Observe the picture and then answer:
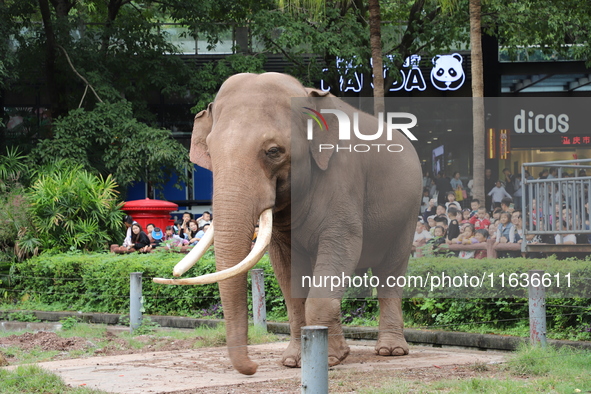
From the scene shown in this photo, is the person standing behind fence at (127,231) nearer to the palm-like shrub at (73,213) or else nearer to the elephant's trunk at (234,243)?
the palm-like shrub at (73,213)

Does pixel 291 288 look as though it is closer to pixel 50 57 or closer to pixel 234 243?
pixel 234 243

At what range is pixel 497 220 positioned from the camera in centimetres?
1347

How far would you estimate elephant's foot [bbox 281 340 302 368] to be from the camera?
7504mm

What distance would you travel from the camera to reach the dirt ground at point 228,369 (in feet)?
21.5

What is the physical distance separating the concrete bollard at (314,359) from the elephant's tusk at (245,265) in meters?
1.18

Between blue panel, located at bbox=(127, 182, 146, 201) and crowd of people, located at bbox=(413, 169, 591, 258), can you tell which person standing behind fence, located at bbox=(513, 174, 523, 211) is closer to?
crowd of people, located at bbox=(413, 169, 591, 258)

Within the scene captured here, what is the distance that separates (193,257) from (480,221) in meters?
8.11

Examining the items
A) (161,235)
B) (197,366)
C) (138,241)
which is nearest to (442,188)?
(161,235)

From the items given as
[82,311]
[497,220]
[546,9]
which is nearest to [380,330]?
[497,220]

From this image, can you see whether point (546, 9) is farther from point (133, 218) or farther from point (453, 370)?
point (453, 370)

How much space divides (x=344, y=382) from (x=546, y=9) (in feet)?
51.3

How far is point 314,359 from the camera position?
461cm

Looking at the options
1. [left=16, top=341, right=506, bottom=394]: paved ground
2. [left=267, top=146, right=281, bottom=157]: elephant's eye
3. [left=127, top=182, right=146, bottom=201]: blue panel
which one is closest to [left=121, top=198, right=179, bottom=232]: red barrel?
[left=127, top=182, right=146, bottom=201]: blue panel

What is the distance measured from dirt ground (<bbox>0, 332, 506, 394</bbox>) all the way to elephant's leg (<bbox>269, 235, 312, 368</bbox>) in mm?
227
